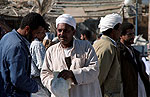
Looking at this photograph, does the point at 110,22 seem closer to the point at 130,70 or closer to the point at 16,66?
the point at 130,70

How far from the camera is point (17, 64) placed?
3.37 metres

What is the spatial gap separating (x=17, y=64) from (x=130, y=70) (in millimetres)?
1837

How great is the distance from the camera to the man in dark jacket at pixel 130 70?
15.3ft

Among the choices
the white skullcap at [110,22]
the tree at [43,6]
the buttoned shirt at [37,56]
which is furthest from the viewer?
the tree at [43,6]

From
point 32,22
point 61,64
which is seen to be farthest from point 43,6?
point 61,64

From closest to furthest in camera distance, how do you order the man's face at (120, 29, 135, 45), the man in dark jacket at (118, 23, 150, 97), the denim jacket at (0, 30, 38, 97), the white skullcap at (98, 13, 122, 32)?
the denim jacket at (0, 30, 38, 97)
the white skullcap at (98, 13, 122, 32)
the man in dark jacket at (118, 23, 150, 97)
the man's face at (120, 29, 135, 45)

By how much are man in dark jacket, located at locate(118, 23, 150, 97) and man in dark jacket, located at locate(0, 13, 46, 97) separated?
4.96 ft

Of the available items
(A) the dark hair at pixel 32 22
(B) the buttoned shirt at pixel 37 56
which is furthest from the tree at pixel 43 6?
(A) the dark hair at pixel 32 22

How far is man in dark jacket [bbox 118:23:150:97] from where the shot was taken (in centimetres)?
465

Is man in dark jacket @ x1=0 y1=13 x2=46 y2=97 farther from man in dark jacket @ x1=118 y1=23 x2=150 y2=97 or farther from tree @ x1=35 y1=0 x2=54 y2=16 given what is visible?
tree @ x1=35 y1=0 x2=54 y2=16

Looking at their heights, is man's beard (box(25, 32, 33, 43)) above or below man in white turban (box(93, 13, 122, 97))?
above

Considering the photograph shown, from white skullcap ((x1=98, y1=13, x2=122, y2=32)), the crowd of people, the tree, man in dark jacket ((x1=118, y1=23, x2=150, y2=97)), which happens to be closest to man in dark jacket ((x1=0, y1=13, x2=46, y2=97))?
the crowd of people

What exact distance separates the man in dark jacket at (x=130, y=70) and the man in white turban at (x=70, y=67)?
105 centimetres

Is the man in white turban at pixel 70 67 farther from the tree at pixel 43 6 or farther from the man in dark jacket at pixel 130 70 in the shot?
the tree at pixel 43 6
